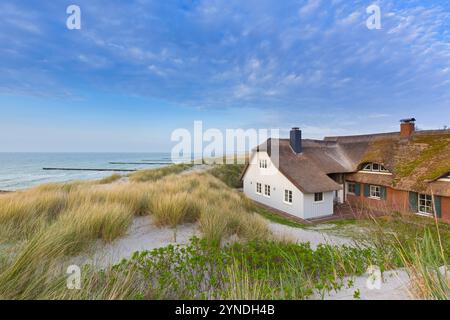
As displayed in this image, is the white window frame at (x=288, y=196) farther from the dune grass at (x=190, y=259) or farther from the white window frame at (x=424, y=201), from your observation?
the dune grass at (x=190, y=259)

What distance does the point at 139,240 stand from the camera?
4.66 m

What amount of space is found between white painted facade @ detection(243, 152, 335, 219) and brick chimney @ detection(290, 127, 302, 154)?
2.45 meters

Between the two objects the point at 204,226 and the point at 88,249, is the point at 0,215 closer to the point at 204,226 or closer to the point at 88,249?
the point at 88,249

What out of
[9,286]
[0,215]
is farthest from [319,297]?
[0,215]

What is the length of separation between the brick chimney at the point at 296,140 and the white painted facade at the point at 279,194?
2455 millimetres

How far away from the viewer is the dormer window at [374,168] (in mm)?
14584

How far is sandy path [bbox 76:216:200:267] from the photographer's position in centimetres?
371

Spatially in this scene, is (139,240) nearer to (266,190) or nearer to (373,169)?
(266,190)

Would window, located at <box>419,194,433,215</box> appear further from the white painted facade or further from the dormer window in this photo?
Result: the white painted facade

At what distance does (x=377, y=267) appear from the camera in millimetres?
3107

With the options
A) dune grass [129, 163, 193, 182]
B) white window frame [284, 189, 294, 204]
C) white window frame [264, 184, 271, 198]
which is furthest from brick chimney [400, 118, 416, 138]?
dune grass [129, 163, 193, 182]

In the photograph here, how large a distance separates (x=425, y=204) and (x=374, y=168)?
4.01 meters
